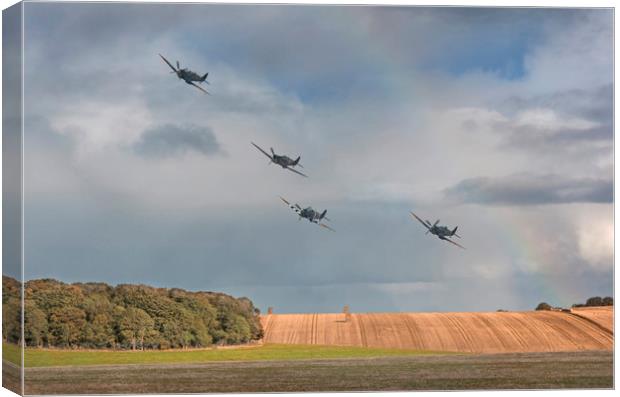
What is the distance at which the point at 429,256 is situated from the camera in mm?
39188

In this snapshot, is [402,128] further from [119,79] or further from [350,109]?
[119,79]

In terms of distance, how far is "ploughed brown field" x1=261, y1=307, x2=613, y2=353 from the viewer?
39781 mm

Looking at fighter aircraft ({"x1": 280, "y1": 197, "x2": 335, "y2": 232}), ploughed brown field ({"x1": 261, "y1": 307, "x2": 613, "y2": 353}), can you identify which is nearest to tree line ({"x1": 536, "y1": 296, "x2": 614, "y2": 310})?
ploughed brown field ({"x1": 261, "y1": 307, "x2": 613, "y2": 353})

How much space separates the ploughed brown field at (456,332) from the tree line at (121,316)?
4.45 feet

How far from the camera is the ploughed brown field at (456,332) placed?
131 ft

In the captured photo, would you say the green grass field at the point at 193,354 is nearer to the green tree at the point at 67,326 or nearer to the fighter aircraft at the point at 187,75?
the green tree at the point at 67,326

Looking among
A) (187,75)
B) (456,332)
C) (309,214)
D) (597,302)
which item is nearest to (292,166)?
(309,214)

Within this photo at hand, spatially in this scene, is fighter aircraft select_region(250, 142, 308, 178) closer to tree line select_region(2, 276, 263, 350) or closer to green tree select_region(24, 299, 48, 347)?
tree line select_region(2, 276, 263, 350)

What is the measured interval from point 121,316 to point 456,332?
7.93 meters

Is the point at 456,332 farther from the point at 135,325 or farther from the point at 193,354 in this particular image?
the point at 135,325

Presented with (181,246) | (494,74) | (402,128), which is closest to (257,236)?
(181,246)

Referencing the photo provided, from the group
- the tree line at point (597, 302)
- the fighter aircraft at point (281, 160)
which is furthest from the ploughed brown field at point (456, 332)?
the fighter aircraft at point (281, 160)

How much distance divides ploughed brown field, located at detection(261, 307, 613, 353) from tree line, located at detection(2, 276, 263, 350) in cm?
136

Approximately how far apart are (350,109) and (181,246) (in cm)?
503
